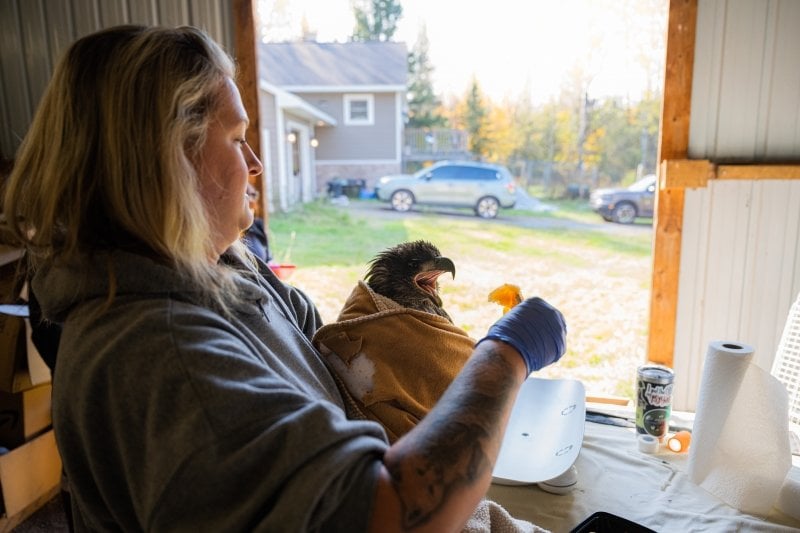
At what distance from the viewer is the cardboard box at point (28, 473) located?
223 cm

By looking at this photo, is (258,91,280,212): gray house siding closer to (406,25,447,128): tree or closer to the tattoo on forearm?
(406,25,447,128): tree

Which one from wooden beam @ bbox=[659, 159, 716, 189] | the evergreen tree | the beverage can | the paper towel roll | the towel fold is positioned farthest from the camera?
the evergreen tree

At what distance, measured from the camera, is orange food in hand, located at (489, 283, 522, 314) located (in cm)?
131

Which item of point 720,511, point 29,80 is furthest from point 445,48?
point 720,511

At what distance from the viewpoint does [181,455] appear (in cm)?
59

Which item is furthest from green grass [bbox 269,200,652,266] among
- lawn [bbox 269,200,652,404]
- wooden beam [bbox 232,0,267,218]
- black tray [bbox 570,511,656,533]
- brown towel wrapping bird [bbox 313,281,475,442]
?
black tray [bbox 570,511,656,533]

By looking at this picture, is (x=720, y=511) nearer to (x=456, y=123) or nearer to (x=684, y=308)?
(x=684, y=308)

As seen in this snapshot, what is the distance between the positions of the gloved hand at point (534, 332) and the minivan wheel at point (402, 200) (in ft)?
26.6

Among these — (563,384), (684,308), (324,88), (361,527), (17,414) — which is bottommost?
(17,414)

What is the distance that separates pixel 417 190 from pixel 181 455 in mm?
8476

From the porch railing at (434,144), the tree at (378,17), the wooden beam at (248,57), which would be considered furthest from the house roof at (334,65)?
the wooden beam at (248,57)

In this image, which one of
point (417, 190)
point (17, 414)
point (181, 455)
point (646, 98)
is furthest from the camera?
point (417, 190)

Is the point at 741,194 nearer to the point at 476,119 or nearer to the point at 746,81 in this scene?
the point at 746,81

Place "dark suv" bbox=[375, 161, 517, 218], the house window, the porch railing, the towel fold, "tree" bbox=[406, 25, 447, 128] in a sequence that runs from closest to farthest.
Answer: the towel fold → "dark suv" bbox=[375, 161, 517, 218] → the porch railing → "tree" bbox=[406, 25, 447, 128] → the house window
